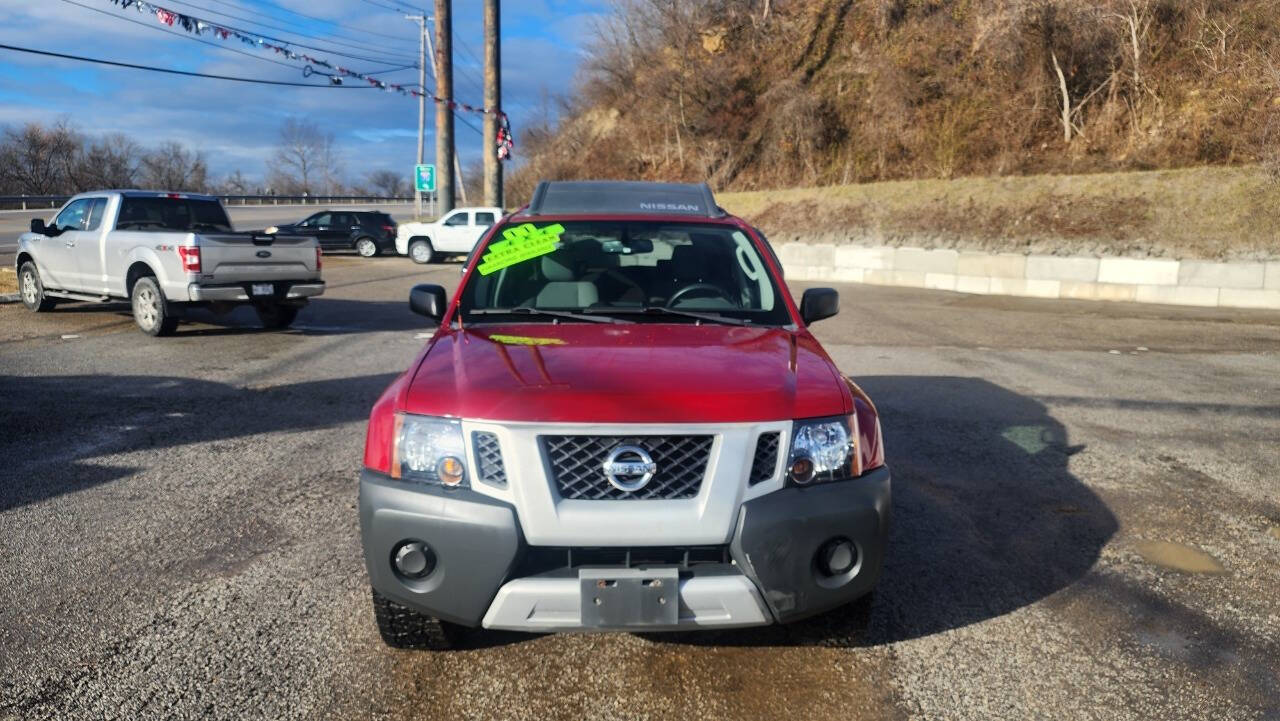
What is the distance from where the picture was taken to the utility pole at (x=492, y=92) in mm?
32125

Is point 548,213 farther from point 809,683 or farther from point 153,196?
point 153,196

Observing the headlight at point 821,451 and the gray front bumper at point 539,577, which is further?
the headlight at point 821,451

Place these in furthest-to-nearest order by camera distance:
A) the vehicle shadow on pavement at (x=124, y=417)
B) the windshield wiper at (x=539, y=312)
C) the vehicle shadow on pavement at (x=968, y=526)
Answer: the vehicle shadow on pavement at (x=124, y=417) → the windshield wiper at (x=539, y=312) → the vehicle shadow on pavement at (x=968, y=526)

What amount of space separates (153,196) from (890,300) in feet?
42.2

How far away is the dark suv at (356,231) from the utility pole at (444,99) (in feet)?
6.97

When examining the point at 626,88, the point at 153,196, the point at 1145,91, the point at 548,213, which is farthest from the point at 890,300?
the point at 626,88

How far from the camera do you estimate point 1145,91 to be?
76.9 feet

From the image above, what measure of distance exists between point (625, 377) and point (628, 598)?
774 mm

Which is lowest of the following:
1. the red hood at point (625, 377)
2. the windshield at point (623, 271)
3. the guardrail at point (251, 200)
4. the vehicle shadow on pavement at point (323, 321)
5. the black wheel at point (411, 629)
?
the vehicle shadow on pavement at point (323, 321)

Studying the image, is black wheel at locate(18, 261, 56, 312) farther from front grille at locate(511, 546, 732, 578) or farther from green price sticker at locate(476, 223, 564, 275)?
front grille at locate(511, 546, 732, 578)

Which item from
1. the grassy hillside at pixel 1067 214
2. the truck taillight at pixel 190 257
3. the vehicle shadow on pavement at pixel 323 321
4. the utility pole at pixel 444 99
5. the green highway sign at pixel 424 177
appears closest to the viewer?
the truck taillight at pixel 190 257

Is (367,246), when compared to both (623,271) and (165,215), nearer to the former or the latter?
(165,215)

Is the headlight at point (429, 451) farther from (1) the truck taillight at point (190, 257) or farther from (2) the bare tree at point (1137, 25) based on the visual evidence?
(2) the bare tree at point (1137, 25)

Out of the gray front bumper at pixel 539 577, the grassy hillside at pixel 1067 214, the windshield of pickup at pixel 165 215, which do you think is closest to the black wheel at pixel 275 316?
the windshield of pickup at pixel 165 215
